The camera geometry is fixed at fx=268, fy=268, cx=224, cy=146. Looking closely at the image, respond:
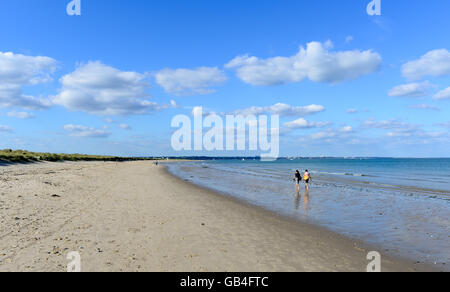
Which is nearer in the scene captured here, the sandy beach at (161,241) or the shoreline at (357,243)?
the sandy beach at (161,241)

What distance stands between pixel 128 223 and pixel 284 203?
12195 millimetres

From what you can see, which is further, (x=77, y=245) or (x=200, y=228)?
(x=200, y=228)

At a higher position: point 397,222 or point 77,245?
point 77,245

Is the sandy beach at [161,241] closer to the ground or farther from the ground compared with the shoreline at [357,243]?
farther from the ground

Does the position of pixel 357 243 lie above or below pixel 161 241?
below

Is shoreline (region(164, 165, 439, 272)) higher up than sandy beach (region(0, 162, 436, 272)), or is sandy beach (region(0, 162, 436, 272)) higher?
sandy beach (region(0, 162, 436, 272))

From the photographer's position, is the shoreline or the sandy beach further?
the shoreline

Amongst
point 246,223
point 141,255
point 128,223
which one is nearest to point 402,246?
point 246,223

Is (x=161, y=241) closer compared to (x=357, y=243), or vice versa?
(x=161, y=241)
